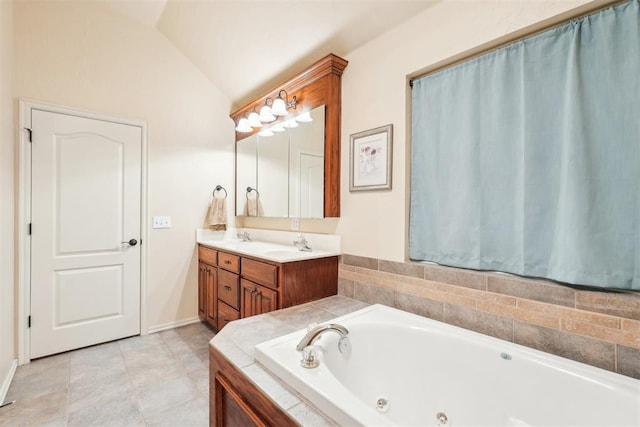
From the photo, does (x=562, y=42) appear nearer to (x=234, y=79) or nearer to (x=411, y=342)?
(x=411, y=342)

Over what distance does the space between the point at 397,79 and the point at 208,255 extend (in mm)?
2310

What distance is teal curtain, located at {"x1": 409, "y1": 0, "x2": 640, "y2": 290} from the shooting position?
3.76 feet

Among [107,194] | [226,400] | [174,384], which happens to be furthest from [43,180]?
[226,400]

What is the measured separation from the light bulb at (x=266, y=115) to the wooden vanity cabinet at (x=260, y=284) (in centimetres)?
127

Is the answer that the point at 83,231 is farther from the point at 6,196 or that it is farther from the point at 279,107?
the point at 279,107

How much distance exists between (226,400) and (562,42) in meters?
2.11

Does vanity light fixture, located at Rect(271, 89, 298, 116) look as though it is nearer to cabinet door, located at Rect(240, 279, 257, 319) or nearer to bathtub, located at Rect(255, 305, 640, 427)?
cabinet door, located at Rect(240, 279, 257, 319)

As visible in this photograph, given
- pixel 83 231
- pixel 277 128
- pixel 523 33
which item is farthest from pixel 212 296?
pixel 523 33

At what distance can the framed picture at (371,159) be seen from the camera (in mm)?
1920

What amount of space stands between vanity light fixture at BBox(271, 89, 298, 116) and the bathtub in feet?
5.84

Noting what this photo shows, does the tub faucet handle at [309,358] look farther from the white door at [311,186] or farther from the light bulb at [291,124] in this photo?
the light bulb at [291,124]

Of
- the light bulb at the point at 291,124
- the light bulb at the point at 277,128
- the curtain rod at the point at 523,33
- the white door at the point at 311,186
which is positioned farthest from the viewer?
the light bulb at the point at 277,128

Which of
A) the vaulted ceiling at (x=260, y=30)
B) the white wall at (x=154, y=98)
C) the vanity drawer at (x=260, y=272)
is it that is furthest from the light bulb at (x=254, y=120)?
the vanity drawer at (x=260, y=272)

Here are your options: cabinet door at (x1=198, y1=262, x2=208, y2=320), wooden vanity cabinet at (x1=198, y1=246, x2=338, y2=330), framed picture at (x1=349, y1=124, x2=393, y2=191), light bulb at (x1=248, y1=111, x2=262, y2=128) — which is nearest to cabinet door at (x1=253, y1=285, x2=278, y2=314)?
wooden vanity cabinet at (x1=198, y1=246, x2=338, y2=330)
